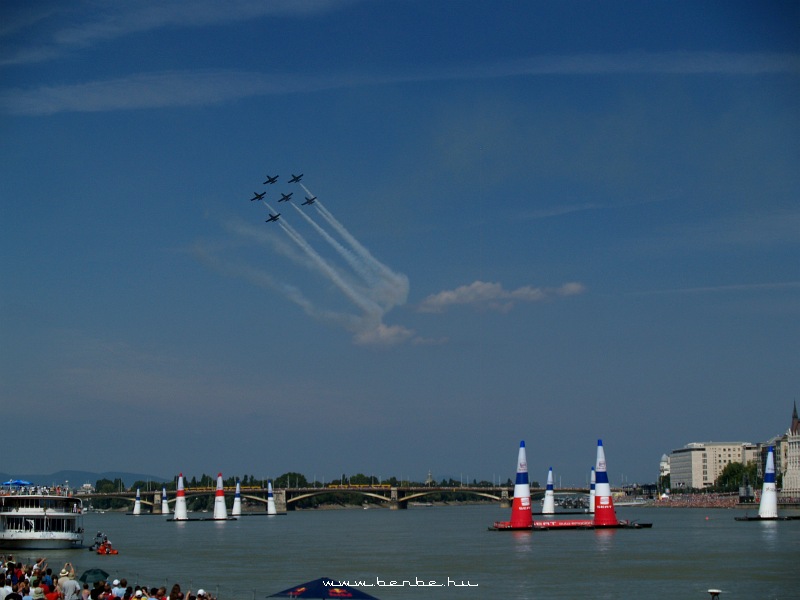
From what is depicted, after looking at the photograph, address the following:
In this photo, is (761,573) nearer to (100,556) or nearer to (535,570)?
(535,570)

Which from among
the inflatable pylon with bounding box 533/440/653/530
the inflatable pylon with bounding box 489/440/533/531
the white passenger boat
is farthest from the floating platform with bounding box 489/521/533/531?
the white passenger boat

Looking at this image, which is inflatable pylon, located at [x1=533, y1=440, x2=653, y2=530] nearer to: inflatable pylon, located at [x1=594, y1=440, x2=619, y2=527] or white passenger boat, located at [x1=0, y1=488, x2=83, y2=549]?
inflatable pylon, located at [x1=594, y1=440, x2=619, y2=527]

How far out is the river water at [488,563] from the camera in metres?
54.8

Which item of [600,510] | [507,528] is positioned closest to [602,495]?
[600,510]

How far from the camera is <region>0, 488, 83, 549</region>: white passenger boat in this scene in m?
75.1

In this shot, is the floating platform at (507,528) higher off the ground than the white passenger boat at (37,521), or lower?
lower

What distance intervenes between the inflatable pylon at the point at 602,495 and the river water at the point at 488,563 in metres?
1.28

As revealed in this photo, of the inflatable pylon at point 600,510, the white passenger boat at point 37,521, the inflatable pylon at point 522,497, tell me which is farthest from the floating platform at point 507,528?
the white passenger boat at point 37,521

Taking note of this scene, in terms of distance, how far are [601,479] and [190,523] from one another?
3194 inches

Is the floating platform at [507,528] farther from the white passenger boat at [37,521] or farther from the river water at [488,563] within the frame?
the white passenger boat at [37,521]

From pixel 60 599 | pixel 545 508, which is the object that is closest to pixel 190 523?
pixel 545 508

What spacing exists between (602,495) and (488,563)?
25.0m

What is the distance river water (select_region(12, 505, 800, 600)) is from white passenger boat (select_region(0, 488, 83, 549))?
1.47m

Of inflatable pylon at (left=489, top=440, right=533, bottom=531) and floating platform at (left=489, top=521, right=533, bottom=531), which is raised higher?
inflatable pylon at (left=489, top=440, right=533, bottom=531)
